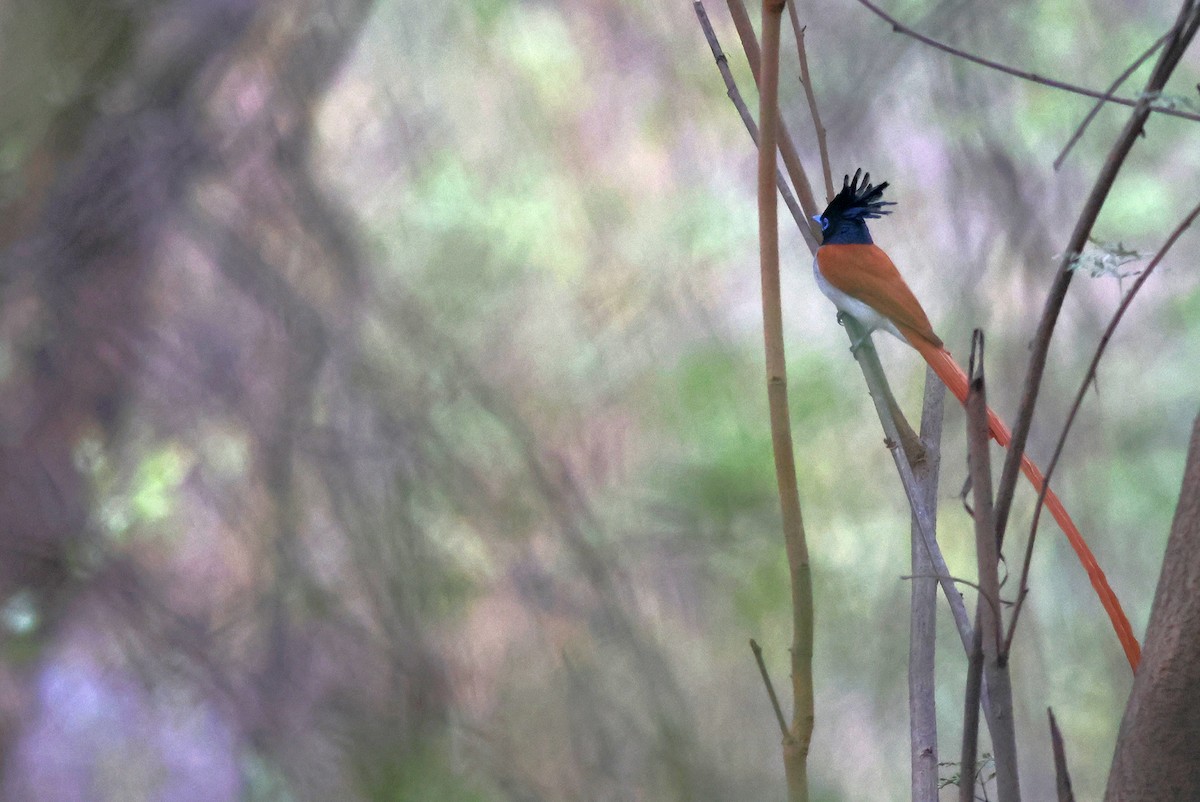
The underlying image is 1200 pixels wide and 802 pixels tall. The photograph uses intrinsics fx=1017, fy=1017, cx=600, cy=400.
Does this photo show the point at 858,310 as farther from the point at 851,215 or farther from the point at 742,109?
the point at 742,109

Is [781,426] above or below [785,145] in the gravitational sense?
below

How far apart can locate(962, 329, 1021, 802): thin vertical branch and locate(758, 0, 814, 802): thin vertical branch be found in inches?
2.1

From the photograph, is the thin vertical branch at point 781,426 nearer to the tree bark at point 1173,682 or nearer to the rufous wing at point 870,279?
the tree bark at point 1173,682

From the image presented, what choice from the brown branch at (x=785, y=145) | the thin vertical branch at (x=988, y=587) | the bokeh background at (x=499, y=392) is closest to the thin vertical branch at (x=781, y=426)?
the thin vertical branch at (x=988, y=587)

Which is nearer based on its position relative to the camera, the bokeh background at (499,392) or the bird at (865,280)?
the bird at (865,280)

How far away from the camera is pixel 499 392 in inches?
42.7

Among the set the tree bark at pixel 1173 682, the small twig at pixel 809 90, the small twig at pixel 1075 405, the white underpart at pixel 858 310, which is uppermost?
the white underpart at pixel 858 310

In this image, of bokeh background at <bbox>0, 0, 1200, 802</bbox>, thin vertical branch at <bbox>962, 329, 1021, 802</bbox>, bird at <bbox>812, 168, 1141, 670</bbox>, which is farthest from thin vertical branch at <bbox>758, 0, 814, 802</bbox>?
bokeh background at <bbox>0, 0, 1200, 802</bbox>

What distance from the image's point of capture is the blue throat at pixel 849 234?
0.83 meters

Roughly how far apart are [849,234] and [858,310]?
9 cm

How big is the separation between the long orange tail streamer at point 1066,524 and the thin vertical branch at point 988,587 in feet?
0.12

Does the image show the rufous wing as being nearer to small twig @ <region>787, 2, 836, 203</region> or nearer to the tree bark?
small twig @ <region>787, 2, 836, 203</region>

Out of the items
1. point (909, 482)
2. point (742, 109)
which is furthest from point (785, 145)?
point (909, 482)

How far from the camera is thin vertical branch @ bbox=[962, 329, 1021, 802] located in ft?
0.99
